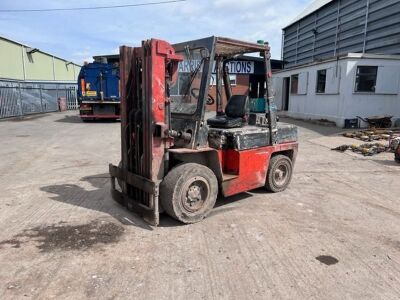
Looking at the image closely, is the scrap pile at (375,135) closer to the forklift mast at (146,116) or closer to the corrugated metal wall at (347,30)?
the corrugated metal wall at (347,30)

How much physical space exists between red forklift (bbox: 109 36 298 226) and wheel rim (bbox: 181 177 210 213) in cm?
1

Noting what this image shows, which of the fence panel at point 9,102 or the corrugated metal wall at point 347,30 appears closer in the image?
the corrugated metal wall at point 347,30

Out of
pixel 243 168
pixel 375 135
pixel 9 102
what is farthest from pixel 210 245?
pixel 9 102

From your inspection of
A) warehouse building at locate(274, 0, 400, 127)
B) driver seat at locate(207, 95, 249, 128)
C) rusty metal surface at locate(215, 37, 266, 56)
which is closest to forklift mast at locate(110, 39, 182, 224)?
rusty metal surface at locate(215, 37, 266, 56)

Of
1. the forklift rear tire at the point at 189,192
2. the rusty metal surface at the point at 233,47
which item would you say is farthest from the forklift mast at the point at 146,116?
the rusty metal surface at the point at 233,47

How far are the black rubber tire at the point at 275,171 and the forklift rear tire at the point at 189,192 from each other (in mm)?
1579

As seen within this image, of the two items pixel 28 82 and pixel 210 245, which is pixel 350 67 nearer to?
pixel 210 245

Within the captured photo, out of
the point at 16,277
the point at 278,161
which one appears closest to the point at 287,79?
the point at 278,161

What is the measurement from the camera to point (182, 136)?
4.77 metres

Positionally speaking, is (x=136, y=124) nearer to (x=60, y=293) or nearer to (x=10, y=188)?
(x=60, y=293)

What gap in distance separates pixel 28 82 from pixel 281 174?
83.7ft

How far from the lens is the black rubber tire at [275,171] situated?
618 centimetres

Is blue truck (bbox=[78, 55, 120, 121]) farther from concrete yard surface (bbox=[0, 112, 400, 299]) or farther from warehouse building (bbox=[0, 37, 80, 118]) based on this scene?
concrete yard surface (bbox=[0, 112, 400, 299])

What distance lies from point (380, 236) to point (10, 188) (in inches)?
243
